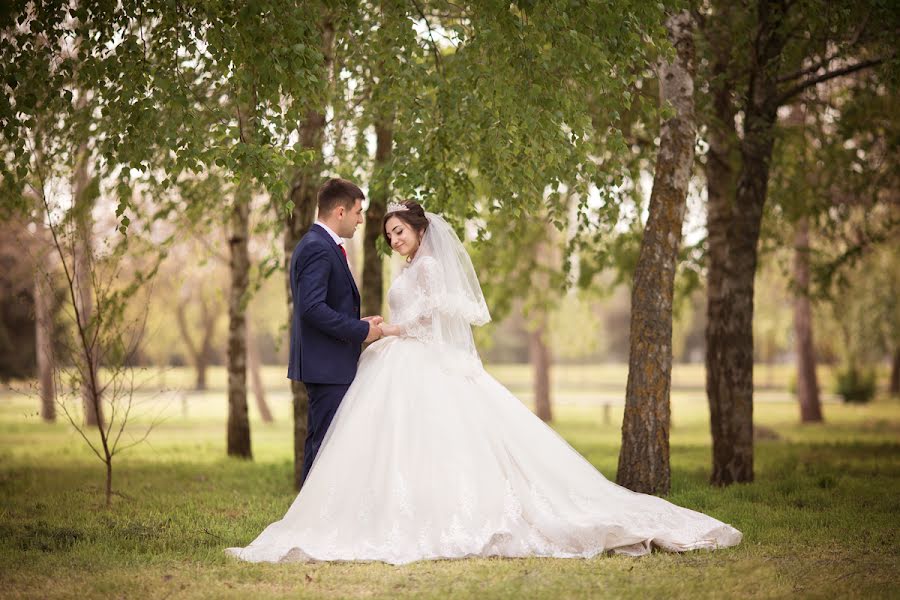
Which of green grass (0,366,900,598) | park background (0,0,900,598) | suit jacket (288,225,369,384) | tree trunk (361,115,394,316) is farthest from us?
tree trunk (361,115,394,316)

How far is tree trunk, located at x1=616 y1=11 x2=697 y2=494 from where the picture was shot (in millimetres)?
7465

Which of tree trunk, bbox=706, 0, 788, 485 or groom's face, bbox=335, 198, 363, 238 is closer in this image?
groom's face, bbox=335, 198, 363, 238

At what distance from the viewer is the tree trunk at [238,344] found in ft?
41.1

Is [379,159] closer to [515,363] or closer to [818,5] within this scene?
[818,5]

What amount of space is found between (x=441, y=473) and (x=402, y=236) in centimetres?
182

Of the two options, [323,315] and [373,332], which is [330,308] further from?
[373,332]

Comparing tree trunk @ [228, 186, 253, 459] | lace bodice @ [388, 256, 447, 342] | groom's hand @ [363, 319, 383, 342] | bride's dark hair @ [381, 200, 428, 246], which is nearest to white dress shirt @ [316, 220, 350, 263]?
bride's dark hair @ [381, 200, 428, 246]

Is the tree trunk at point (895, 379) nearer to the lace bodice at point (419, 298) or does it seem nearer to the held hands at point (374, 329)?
the lace bodice at point (419, 298)

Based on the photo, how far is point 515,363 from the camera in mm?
66938

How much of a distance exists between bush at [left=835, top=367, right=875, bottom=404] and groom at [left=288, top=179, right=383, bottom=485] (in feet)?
84.5

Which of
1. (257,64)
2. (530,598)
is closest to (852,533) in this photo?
(530,598)

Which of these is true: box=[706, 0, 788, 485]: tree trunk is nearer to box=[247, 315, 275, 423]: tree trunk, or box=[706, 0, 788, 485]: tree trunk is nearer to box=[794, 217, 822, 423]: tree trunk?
box=[794, 217, 822, 423]: tree trunk

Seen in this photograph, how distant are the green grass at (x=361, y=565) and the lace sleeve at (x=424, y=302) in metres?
1.74

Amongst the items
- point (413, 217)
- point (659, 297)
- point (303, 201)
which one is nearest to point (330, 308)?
point (413, 217)
